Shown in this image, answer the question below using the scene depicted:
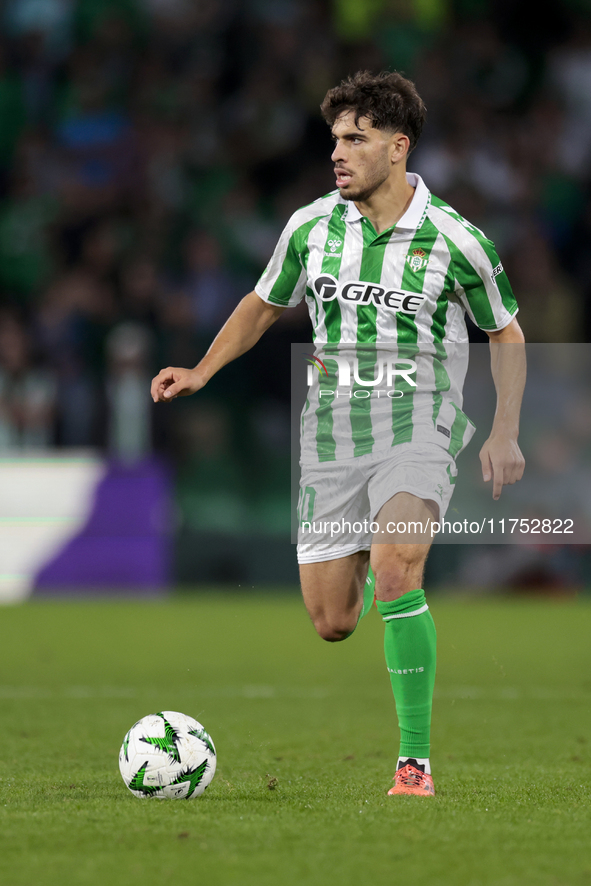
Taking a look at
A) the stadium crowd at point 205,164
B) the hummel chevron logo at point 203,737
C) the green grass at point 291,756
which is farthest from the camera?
the stadium crowd at point 205,164

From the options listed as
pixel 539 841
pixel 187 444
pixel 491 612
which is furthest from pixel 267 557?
pixel 539 841

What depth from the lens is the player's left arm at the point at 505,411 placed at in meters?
4.25

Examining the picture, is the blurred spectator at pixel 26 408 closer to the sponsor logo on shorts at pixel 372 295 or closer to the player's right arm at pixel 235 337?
the player's right arm at pixel 235 337

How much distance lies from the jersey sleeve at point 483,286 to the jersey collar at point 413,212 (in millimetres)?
180

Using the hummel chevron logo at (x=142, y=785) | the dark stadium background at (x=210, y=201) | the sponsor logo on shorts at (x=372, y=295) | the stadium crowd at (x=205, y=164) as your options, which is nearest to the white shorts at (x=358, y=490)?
the sponsor logo on shorts at (x=372, y=295)

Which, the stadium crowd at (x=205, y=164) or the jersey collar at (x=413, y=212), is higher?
the stadium crowd at (x=205, y=164)

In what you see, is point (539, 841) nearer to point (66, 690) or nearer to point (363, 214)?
point (363, 214)

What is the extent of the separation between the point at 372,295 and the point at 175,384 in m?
0.70

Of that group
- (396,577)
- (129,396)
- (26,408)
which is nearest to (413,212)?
(396,577)

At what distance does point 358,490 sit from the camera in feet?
14.4

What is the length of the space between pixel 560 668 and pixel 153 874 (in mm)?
5207

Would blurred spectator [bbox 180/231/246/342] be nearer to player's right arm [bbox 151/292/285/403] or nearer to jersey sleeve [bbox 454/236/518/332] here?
player's right arm [bbox 151/292/285/403]

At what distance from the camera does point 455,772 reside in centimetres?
447

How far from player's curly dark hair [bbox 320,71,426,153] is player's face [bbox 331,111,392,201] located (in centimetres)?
3
